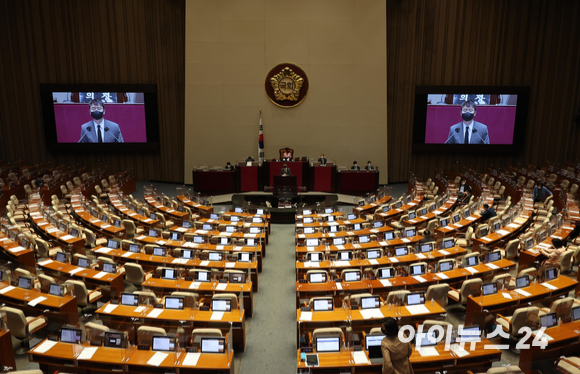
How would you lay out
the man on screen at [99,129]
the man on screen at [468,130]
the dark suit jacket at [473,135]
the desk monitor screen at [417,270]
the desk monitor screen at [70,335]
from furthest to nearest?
the man on screen at [99,129] < the dark suit jacket at [473,135] < the man on screen at [468,130] < the desk monitor screen at [417,270] < the desk monitor screen at [70,335]

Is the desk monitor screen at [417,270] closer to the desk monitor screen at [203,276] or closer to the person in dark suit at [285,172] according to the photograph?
the desk monitor screen at [203,276]

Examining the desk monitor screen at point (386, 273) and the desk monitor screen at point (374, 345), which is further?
the desk monitor screen at point (386, 273)

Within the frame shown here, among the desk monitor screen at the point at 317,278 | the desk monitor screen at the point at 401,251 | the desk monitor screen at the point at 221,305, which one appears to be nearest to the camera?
the desk monitor screen at the point at 221,305

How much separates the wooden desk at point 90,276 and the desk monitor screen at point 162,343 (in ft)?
10.1

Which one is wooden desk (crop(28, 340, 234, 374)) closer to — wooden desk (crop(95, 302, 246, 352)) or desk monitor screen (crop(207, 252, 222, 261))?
wooden desk (crop(95, 302, 246, 352))

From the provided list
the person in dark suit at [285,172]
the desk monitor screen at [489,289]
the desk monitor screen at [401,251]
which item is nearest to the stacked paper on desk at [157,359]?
the desk monitor screen at [489,289]

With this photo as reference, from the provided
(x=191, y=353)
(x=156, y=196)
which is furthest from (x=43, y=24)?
(x=191, y=353)

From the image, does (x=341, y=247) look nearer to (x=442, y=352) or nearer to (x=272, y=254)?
(x=272, y=254)

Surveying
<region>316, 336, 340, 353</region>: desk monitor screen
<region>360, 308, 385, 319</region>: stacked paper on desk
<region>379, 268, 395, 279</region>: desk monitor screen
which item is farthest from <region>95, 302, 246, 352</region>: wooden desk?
<region>379, 268, 395, 279</region>: desk monitor screen

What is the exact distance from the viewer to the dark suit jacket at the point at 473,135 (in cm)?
2098

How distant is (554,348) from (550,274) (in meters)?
2.30

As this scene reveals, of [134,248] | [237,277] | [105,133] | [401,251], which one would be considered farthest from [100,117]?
[401,251]

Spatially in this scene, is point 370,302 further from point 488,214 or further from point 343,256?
point 488,214

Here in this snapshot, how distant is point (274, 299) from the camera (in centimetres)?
910
